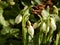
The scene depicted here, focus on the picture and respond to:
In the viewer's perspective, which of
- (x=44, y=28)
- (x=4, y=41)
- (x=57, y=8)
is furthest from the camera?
(x=57, y=8)

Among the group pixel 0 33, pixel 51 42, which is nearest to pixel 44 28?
pixel 51 42

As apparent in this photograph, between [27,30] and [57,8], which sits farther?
[57,8]

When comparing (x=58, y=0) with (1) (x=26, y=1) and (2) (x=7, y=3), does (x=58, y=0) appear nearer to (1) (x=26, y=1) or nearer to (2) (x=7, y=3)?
(1) (x=26, y=1)

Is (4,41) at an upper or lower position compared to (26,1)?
lower

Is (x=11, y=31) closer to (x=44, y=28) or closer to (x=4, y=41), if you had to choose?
(x=4, y=41)

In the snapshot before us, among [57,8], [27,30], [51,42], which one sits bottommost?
[51,42]

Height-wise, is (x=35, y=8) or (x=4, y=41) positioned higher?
(x=35, y=8)

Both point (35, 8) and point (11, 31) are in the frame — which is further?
point (35, 8)

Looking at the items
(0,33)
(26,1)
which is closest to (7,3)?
(26,1)

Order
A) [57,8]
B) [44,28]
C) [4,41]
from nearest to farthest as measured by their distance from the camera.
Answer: [44,28]
[4,41]
[57,8]
